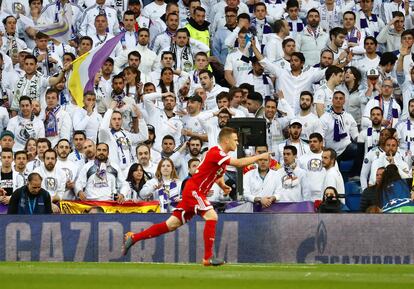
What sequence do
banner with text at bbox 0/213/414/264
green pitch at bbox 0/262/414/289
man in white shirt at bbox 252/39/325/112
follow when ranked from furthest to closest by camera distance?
1. man in white shirt at bbox 252/39/325/112
2. banner with text at bbox 0/213/414/264
3. green pitch at bbox 0/262/414/289

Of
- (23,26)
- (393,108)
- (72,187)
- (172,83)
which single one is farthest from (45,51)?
(393,108)

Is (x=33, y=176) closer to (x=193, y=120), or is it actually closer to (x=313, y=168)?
(x=193, y=120)

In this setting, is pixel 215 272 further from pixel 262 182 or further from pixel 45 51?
pixel 45 51

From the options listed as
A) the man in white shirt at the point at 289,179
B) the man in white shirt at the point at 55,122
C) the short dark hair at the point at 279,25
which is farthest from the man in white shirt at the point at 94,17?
the man in white shirt at the point at 289,179

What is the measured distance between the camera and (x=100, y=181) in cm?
2138

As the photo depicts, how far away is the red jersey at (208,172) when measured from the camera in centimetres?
1691

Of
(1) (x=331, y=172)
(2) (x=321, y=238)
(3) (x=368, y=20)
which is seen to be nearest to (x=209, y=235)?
(2) (x=321, y=238)

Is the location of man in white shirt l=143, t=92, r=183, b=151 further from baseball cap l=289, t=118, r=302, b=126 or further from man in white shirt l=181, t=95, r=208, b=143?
baseball cap l=289, t=118, r=302, b=126

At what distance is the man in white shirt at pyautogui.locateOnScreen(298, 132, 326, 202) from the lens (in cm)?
2173

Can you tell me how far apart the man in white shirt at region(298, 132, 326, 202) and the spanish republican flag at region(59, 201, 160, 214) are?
2.80 metres

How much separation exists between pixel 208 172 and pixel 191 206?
515 millimetres

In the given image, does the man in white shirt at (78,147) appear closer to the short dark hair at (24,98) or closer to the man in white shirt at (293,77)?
the short dark hair at (24,98)

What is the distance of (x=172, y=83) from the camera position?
2391 centimetres

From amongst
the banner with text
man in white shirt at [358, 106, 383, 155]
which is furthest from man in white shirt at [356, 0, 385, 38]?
the banner with text
